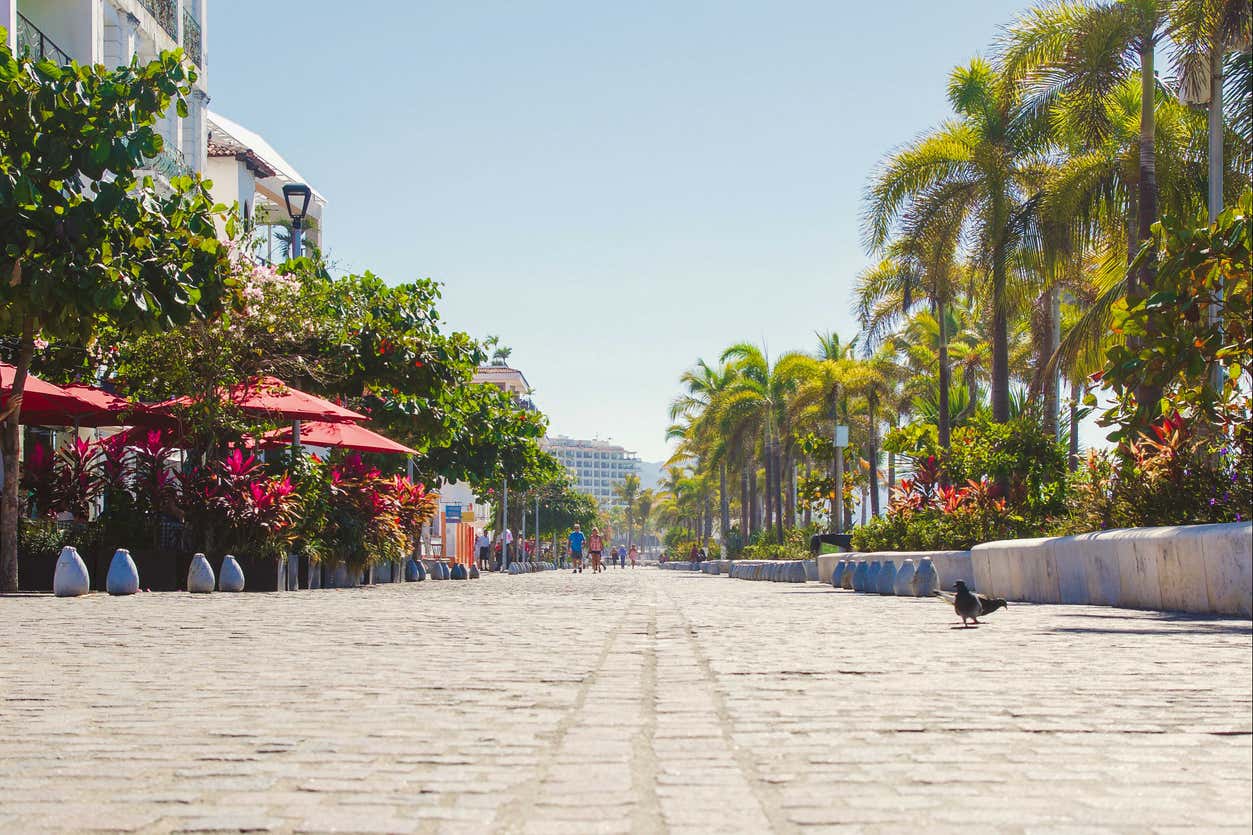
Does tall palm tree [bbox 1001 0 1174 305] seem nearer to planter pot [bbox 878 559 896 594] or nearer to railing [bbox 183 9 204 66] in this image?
planter pot [bbox 878 559 896 594]

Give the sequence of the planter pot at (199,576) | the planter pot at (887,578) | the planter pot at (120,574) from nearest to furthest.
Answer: the planter pot at (120,574)
the planter pot at (199,576)
the planter pot at (887,578)

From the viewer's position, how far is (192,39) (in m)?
38.8

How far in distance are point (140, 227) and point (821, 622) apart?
9.47 m

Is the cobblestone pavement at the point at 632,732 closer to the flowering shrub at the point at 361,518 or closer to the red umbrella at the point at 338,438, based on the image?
the red umbrella at the point at 338,438

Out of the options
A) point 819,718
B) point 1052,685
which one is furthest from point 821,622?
point 819,718

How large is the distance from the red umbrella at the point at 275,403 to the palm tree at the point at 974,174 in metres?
14.6

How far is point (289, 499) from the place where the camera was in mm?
22516

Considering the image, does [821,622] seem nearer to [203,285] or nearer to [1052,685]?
[1052,685]

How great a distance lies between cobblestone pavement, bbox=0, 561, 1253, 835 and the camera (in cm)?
422

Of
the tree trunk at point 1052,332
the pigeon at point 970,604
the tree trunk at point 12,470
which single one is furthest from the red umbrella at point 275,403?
the tree trunk at point 1052,332

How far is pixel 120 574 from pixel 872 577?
11.6 m

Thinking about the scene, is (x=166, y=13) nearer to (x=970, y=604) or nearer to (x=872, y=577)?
(x=872, y=577)

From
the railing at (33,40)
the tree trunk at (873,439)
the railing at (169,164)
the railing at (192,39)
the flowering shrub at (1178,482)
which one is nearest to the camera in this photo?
the flowering shrub at (1178,482)

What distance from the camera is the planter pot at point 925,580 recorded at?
20.2 meters
